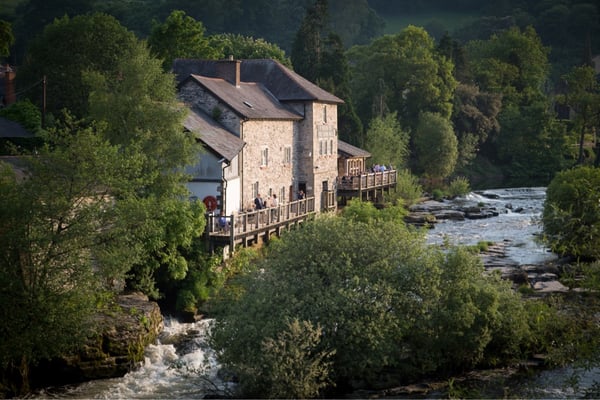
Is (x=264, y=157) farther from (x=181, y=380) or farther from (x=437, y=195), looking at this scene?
(x=437, y=195)

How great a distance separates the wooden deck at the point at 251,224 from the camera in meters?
34.9

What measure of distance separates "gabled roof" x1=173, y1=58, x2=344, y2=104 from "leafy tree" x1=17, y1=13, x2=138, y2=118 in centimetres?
343

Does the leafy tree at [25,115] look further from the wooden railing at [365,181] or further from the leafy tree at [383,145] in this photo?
the leafy tree at [383,145]

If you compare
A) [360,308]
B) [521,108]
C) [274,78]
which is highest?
[521,108]

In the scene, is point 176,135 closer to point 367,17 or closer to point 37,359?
point 37,359

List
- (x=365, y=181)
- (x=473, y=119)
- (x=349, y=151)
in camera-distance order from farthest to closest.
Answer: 1. (x=473, y=119)
2. (x=349, y=151)
3. (x=365, y=181)

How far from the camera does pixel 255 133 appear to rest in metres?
42.8

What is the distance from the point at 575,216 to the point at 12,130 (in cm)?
2758

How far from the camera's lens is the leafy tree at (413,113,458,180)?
252ft

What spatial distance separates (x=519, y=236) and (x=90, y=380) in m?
30.8

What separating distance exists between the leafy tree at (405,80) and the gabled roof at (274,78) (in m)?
30.1

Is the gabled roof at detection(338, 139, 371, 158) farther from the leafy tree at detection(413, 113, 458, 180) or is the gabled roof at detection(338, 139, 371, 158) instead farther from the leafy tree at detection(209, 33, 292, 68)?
the leafy tree at detection(413, 113, 458, 180)

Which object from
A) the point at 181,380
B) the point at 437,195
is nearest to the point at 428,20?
the point at 437,195

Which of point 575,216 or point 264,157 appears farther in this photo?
point 264,157
